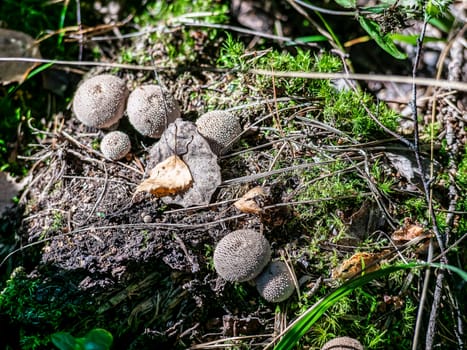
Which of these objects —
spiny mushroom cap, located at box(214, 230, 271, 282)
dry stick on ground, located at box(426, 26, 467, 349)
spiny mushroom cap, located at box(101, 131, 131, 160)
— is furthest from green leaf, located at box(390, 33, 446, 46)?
spiny mushroom cap, located at box(101, 131, 131, 160)

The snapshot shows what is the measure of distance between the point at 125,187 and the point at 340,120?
1388 millimetres

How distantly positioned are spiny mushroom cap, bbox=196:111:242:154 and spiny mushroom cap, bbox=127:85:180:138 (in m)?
0.20

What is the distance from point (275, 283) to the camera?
254 cm

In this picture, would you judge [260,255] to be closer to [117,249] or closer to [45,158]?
[117,249]

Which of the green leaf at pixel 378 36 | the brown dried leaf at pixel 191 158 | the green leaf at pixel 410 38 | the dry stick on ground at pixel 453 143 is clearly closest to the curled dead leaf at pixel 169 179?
the brown dried leaf at pixel 191 158

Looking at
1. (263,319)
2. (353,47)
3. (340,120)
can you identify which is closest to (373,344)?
(263,319)

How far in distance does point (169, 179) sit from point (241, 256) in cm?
64

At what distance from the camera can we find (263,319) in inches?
106

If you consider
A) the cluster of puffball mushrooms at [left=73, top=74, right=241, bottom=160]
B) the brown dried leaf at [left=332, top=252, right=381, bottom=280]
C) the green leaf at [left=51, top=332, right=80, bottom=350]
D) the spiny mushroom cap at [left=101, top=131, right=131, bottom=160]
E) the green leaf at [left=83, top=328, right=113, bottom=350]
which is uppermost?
the cluster of puffball mushrooms at [left=73, top=74, right=241, bottom=160]

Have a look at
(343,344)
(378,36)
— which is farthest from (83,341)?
(378,36)

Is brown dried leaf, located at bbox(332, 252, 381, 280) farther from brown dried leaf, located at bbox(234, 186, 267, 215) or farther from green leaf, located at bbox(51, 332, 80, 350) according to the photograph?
green leaf, located at bbox(51, 332, 80, 350)

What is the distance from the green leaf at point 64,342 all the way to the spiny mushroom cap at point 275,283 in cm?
96

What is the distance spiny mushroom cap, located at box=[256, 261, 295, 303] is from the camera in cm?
255

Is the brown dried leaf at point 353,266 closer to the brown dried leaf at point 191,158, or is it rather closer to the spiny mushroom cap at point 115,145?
the brown dried leaf at point 191,158
